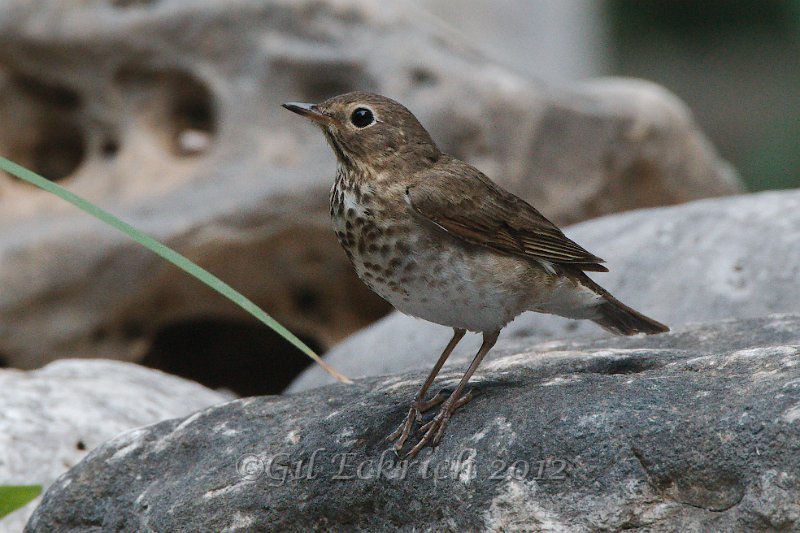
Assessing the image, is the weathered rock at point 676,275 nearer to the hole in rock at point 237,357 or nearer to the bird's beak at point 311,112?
the bird's beak at point 311,112

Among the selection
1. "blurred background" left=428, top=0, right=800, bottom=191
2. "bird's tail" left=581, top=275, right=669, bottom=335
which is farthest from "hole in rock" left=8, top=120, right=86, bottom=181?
"blurred background" left=428, top=0, right=800, bottom=191

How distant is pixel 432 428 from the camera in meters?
3.56

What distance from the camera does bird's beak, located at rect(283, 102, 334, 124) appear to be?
396cm

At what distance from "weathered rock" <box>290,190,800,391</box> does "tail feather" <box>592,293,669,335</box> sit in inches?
25.4

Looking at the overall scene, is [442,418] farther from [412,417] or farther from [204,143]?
[204,143]

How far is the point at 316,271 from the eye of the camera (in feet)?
24.6

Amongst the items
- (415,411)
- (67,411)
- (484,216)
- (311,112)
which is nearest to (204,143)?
(67,411)

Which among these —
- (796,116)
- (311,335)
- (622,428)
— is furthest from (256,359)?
(796,116)

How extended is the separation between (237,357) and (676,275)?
3.73 meters

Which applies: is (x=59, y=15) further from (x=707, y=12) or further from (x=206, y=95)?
(x=707, y=12)

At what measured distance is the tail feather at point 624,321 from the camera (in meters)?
4.35

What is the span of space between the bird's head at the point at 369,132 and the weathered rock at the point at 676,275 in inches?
53.7

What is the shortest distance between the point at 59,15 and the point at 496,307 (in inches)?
186

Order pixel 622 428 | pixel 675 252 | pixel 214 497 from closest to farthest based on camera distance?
pixel 622 428, pixel 214 497, pixel 675 252
